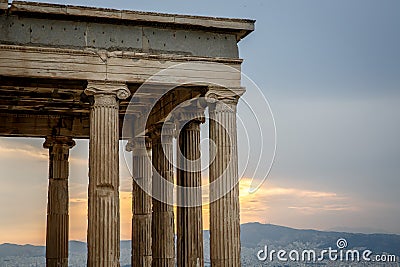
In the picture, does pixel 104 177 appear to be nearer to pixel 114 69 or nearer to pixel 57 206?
pixel 114 69

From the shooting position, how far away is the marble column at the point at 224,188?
3466 cm

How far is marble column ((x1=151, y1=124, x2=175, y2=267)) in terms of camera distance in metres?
44.0

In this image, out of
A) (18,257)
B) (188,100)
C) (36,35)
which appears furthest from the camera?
(18,257)

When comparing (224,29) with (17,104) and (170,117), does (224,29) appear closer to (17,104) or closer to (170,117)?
(170,117)

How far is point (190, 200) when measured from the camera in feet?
137

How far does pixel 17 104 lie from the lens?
44250 mm

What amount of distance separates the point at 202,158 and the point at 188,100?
4.91 m

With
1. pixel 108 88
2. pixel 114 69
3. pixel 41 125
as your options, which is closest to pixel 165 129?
pixel 41 125

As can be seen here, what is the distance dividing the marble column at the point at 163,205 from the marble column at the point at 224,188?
29.1ft

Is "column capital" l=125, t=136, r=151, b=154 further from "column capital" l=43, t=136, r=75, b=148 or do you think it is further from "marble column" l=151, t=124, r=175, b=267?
"column capital" l=43, t=136, r=75, b=148

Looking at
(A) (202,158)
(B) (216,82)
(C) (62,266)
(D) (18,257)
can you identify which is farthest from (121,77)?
(D) (18,257)

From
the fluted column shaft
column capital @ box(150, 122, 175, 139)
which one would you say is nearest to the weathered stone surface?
the fluted column shaft

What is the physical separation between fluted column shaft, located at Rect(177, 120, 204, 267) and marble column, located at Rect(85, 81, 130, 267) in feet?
26.8

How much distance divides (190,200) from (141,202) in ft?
25.9
